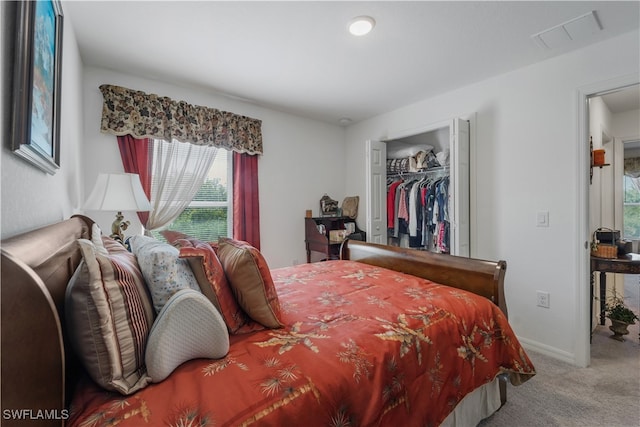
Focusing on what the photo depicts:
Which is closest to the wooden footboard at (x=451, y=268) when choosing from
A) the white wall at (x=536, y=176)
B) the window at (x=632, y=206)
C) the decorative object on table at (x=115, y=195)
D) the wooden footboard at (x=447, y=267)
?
the wooden footboard at (x=447, y=267)

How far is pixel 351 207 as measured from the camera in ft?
14.0

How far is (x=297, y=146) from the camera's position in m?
3.91

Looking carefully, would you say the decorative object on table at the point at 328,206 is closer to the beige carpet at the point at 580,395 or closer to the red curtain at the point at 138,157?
the red curtain at the point at 138,157

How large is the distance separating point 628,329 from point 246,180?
4.23 meters

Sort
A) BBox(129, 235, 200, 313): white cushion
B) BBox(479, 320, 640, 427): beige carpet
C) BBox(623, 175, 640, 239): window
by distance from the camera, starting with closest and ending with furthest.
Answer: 1. BBox(129, 235, 200, 313): white cushion
2. BBox(479, 320, 640, 427): beige carpet
3. BBox(623, 175, 640, 239): window

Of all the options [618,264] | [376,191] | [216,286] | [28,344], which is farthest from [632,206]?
[28,344]

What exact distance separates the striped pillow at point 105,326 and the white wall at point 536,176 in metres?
2.97

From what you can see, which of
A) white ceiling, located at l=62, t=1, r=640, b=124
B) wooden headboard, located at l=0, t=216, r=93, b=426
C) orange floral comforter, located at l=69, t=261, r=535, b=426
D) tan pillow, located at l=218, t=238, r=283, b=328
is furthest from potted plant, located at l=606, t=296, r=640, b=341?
wooden headboard, located at l=0, t=216, r=93, b=426

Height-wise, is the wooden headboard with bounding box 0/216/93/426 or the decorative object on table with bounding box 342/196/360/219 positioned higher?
the decorative object on table with bounding box 342/196/360/219

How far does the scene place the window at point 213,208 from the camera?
10.3 feet

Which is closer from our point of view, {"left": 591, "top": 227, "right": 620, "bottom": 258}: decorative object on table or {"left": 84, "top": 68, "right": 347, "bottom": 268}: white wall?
{"left": 591, "top": 227, "right": 620, "bottom": 258}: decorative object on table

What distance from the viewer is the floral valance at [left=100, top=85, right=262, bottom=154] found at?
2.57 metres

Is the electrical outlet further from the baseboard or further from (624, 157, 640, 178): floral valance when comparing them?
(624, 157, 640, 178): floral valance

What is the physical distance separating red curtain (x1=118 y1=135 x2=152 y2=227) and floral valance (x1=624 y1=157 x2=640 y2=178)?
646cm
